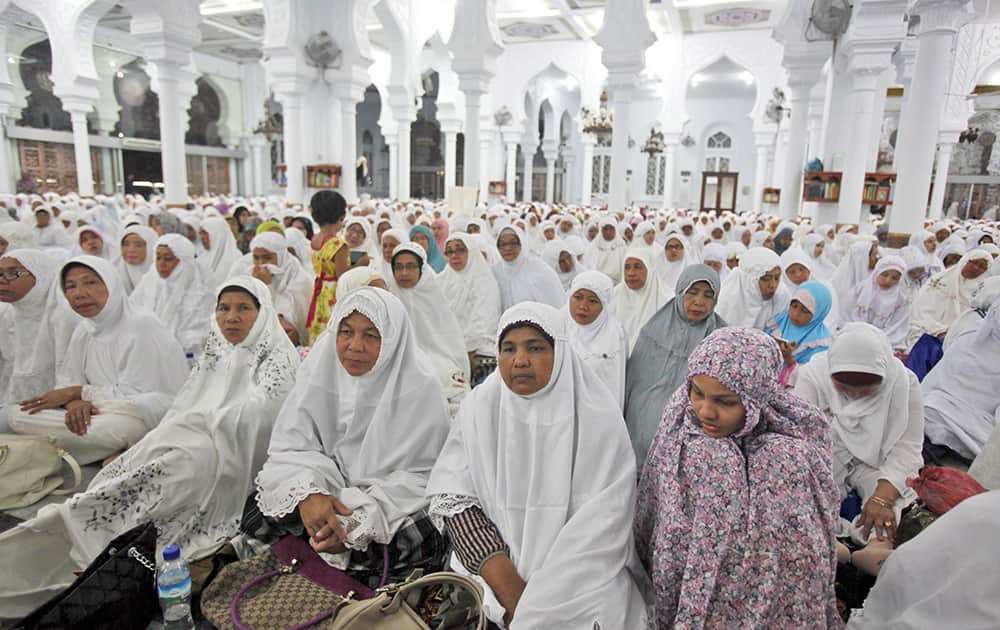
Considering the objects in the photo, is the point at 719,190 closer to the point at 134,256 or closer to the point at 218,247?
the point at 218,247

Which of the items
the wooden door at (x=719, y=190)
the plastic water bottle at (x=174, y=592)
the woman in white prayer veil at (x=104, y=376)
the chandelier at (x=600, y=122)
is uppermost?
the chandelier at (x=600, y=122)

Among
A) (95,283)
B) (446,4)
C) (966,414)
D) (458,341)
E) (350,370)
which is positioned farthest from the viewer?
(446,4)

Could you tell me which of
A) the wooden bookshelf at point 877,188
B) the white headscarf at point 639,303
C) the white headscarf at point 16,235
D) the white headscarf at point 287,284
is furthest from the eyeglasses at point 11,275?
the wooden bookshelf at point 877,188

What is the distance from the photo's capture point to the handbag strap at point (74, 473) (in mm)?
1849

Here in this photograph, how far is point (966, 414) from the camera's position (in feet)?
7.49

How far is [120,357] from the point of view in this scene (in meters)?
2.19

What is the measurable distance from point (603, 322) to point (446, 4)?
12.1 m

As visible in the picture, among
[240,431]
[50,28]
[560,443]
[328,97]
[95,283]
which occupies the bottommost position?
[240,431]

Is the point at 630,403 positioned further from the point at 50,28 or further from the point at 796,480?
the point at 50,28

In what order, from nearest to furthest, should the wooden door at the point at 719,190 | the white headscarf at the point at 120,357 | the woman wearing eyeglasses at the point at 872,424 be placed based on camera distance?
1. the woman wearing eyeglasses at the point at 872,424
2. the white headscarf at the point at 120,357
3. the wooden door at the point at 719,190

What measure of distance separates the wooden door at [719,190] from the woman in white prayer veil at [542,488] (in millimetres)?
19058

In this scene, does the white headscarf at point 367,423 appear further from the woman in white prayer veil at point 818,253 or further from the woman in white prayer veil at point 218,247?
the woman in white prayer veil at point 818,253

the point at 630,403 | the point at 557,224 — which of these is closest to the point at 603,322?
the point at 630,403

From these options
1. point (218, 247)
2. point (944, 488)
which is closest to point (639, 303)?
point (944, 488)
